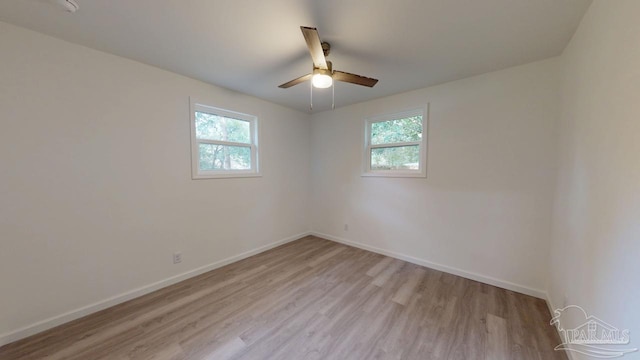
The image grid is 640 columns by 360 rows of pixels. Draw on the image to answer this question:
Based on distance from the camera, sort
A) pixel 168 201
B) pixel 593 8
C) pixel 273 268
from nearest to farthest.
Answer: pixel 593 8
pixel 168 201
pixel 273 268

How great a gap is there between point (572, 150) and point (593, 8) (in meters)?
0.96

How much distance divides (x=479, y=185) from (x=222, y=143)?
3337 millimetres

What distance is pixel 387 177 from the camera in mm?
3332

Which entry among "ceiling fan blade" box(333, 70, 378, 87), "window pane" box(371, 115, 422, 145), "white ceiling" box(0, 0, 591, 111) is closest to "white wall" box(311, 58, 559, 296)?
"window pane" box(371, 115, 422, 145)

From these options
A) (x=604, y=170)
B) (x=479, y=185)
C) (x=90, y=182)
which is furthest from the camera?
(x=479, y=185)

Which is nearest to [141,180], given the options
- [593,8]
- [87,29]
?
[87,29]

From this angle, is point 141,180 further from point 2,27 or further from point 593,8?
point 593,8

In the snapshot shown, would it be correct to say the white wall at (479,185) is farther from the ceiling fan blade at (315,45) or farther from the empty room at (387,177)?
the ceiling fan blade at (315,45)

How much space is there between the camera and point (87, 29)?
5.62 ft

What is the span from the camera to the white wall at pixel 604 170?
38.4 inches

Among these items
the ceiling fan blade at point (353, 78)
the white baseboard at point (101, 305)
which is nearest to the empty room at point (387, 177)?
the white baseboard at point (101, 305)

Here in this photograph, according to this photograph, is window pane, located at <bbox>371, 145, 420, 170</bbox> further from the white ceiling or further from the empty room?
the white ceiling

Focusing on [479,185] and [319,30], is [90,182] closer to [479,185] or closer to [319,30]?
[319,30]

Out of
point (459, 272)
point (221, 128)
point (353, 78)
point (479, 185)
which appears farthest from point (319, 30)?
point (459, 272)
